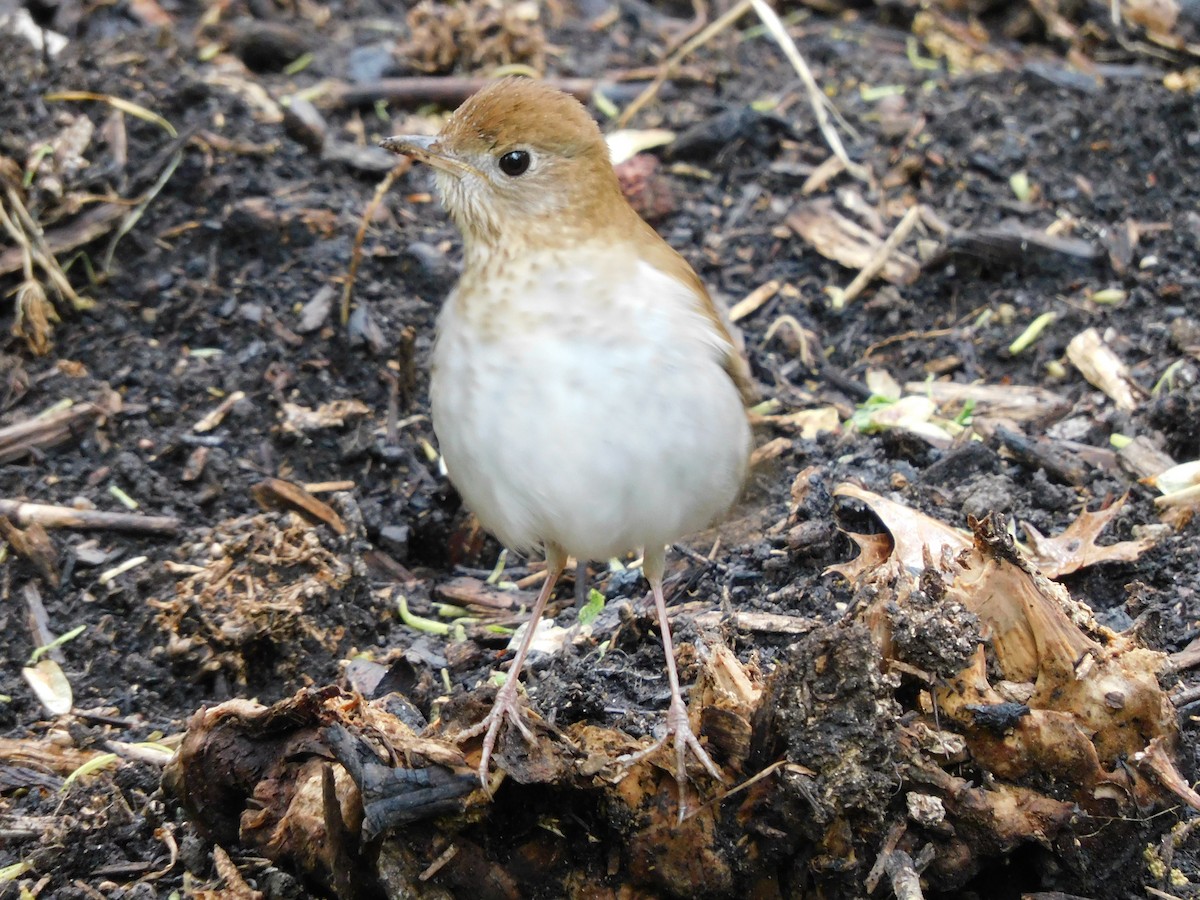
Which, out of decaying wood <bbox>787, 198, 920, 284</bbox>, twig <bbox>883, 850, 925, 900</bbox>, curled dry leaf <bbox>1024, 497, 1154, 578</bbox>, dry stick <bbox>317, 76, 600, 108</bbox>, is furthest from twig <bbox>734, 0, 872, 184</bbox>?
twig <bbox>883, 850, 925, 900</bbox>

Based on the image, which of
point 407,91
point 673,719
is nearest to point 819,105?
point 407,91

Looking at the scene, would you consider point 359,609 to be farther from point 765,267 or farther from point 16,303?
point 765,267

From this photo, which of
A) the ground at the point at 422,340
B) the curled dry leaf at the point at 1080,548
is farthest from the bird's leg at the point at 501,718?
the curled dry leaf at the point at 1080,548

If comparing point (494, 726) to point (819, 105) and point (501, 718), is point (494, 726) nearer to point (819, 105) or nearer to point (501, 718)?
point (501, 718)

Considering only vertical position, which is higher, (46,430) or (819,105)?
(819,105)

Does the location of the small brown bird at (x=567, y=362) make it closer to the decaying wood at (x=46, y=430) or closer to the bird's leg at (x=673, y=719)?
the bird's leg at (x=673, y=719)

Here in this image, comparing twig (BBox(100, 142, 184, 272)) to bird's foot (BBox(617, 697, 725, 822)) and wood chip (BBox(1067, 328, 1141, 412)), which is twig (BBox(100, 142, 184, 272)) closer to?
bird's foot (BBox(617, 697, 725, 822))

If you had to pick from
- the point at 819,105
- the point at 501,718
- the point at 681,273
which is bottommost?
the point at 819,105

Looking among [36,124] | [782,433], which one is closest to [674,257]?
[782,433]
